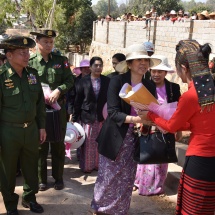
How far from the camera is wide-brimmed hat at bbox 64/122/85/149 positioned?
487 centimetres

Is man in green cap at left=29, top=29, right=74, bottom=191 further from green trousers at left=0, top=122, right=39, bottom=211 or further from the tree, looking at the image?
the tree

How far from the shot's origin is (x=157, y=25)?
14523mm

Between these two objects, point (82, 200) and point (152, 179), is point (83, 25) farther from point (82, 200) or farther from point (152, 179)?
point (82, 200)

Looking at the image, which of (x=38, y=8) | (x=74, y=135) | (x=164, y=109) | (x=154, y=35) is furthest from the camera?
(x=38, y=8)

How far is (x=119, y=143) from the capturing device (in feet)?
10.3

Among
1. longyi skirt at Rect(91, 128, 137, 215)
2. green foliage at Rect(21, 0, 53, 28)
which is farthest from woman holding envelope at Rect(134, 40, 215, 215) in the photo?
green foliage at Rect(21, 0, 53, 28)

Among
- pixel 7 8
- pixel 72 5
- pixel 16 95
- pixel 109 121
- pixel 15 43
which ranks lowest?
pixel 109 121

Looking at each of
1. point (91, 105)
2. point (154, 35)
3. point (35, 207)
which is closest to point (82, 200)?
point (35, 207)

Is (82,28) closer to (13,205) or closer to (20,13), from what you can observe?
(20,13)

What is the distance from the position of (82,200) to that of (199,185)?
188cm

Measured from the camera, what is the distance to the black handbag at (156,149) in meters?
2.96

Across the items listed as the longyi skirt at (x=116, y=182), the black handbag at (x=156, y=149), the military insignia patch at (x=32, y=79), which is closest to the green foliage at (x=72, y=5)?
the military insignia patch at (x=32, y=79)

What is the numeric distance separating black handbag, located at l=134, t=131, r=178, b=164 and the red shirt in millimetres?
459

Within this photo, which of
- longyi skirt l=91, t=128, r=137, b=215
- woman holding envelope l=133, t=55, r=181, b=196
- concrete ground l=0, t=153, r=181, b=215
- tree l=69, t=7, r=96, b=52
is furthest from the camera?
tree l=69, t=7, r=96, b=52
